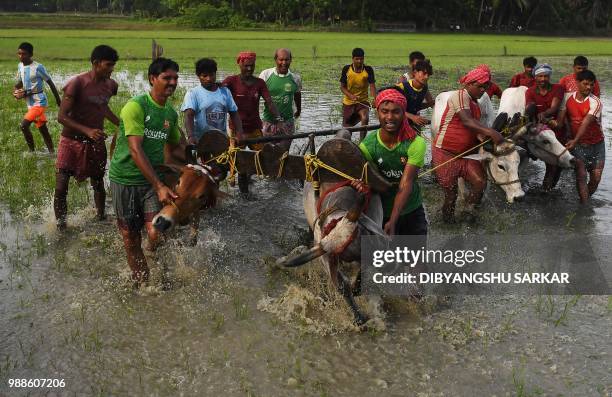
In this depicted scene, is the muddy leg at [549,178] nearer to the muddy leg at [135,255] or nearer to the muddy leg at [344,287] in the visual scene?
the muddy leg at [344,287]

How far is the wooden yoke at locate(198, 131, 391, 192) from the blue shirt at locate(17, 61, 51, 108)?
525 cm

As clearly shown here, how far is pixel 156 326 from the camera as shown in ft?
15.4

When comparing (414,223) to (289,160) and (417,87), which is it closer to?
(289,160)

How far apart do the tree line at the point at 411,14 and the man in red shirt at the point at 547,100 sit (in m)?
52.9

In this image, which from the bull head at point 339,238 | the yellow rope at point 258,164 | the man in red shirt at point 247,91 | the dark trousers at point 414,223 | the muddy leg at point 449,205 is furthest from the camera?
the man in red shirt at point 247,91

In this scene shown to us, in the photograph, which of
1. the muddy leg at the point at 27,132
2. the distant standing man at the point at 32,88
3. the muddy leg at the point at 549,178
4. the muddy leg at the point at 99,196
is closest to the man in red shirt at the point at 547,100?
the muddy leg at the point at 549,178

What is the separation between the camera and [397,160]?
4.69m

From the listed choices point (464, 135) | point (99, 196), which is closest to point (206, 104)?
point (99, 196)

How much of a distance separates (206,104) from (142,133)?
93.7 inches

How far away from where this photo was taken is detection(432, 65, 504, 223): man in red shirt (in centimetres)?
634

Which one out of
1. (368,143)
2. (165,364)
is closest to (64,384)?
(165,364)

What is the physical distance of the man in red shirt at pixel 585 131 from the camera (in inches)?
308

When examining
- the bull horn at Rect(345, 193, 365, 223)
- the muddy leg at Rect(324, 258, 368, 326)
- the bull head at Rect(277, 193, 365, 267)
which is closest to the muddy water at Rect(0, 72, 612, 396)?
the muddy leg at Rect(324, 258, 368, 326)

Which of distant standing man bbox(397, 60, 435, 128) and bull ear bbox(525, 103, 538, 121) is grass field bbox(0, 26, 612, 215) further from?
bull ear bbox(525, 103, 538, 121)
